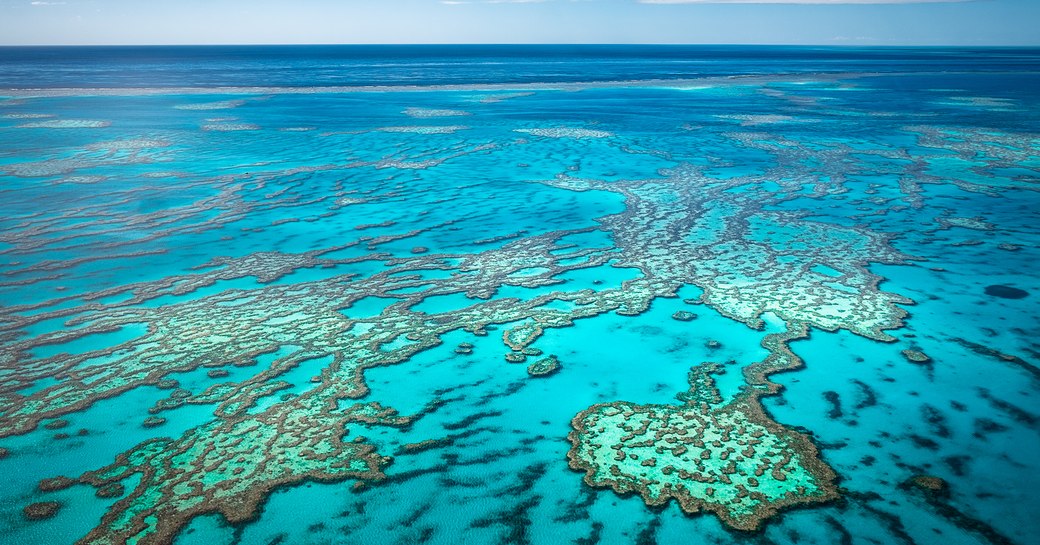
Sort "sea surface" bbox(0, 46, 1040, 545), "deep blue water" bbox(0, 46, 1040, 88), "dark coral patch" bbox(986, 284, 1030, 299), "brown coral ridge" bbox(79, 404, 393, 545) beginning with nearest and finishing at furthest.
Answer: "brown coral ridge" bbox(79, 404, 393, 545)
"sea surface" bbox(0, 46, 1040, 545)
"dark coral patch" bbox(986, 284, 1030, 299)
"deep blue water" bbox(0, 46, 1040, 88)

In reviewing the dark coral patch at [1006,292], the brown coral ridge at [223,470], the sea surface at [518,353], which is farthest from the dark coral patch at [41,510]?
the dark coral patch at [1006,292]

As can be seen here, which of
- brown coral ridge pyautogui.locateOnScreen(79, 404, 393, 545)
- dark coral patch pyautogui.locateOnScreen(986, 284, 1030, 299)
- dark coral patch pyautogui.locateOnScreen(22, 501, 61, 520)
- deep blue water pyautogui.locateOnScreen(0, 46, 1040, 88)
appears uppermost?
deep blue water pyautogui.locateOnScreen(0, 46, 1040, 88)

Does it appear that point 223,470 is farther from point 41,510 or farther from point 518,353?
point 518,353

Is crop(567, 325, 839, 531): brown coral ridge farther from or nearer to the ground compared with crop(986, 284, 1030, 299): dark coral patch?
nearer to the ground

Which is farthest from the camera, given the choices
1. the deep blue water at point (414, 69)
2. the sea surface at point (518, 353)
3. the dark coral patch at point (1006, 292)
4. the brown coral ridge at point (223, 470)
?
the deep blue water at point (414, 69)

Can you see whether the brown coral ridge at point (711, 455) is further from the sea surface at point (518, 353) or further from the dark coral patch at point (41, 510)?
the dark coral patch at point (41, 510)

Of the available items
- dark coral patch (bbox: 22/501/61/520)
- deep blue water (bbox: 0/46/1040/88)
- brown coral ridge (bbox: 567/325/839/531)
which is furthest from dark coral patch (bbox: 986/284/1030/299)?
deep blue water (bbox: 0/46/1040/88)

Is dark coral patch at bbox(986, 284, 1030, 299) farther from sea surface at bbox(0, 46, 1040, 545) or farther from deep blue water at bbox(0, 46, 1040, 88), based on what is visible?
deep blue water at bbox(0, 46, 1040, 88)
